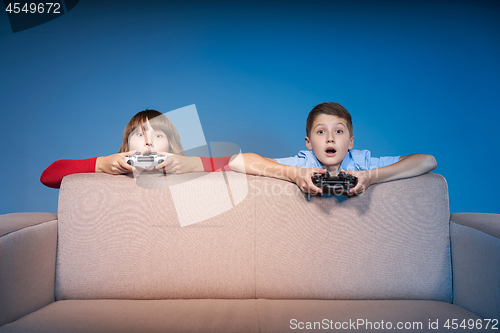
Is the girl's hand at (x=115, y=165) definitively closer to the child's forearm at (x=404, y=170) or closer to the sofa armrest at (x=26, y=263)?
the sofa armrest at (x=26, y=263)

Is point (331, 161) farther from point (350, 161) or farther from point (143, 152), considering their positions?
point (143, 152)

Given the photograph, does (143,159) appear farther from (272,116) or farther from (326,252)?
(272,116)

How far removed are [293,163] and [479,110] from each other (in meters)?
1.81

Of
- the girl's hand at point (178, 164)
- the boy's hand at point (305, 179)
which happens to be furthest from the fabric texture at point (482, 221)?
the girl's hand at point (178, 164)

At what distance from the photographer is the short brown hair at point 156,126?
4.59 ft

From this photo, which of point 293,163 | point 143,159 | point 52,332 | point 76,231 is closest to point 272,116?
point 293,163

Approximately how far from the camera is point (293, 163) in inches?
54.9

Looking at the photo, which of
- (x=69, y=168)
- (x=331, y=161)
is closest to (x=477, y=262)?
(x=331, y=161)

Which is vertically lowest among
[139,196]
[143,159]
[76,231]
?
[76,231]

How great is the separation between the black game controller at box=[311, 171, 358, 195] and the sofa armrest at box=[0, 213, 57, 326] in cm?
93

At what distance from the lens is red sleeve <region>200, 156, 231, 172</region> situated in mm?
1242

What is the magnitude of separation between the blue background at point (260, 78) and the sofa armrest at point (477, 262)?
1.28 m

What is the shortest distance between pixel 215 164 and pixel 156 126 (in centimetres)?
37

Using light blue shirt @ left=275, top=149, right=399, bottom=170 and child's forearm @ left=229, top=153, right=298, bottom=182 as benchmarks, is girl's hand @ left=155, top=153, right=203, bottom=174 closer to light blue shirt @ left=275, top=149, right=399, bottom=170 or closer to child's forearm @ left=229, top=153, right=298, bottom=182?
child's forearm @ left=229, top=153, right=298, bottom=182
